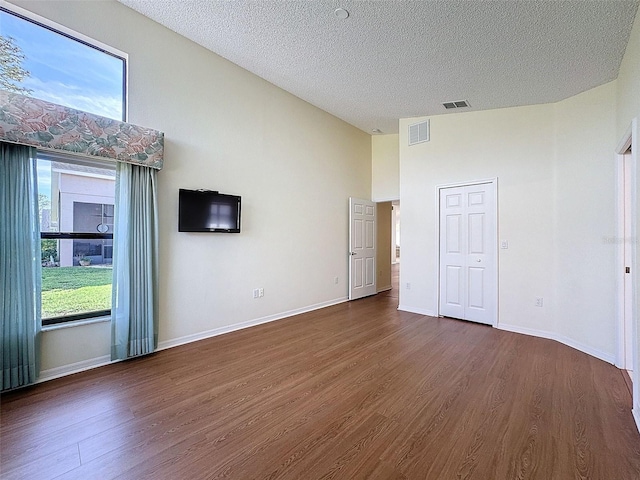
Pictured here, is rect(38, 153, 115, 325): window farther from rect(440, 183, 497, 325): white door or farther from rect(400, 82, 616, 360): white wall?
rect(440, 183, 497, 325): white door

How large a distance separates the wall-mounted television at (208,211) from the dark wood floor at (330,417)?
147 cm

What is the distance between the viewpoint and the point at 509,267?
4176 millimetres

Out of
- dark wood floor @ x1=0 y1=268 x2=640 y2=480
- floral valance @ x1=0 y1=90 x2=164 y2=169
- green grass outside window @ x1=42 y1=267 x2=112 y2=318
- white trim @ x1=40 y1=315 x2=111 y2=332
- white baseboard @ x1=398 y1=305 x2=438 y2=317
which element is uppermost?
floral valance @ x1=0 y1=90 x2=164 y2=169

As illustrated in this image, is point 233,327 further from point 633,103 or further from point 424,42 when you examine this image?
point 633,103

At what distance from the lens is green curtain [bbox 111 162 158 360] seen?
295 centimetres

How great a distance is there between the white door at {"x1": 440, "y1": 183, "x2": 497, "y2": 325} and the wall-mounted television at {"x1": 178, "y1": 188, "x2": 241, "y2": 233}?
3357 mm

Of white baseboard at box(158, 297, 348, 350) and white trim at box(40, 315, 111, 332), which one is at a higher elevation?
white trim at box(40, 315, 111, 332)

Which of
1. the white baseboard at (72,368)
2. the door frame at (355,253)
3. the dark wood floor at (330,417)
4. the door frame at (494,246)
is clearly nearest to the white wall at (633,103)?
the dark wood floor at (330,417)

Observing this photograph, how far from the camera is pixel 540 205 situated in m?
3.95

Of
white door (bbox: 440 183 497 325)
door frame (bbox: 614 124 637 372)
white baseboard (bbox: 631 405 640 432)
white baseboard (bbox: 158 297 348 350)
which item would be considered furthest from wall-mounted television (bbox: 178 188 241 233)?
door frame (bbox: 614 124 637 372)

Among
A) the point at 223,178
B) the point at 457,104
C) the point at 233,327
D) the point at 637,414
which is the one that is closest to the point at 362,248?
the point at 457,104

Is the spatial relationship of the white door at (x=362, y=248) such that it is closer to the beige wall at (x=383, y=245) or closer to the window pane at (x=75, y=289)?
the beige wall at (x=383, y=245)

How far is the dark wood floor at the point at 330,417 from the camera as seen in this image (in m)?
1.66

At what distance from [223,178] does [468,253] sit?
12.7 ft
